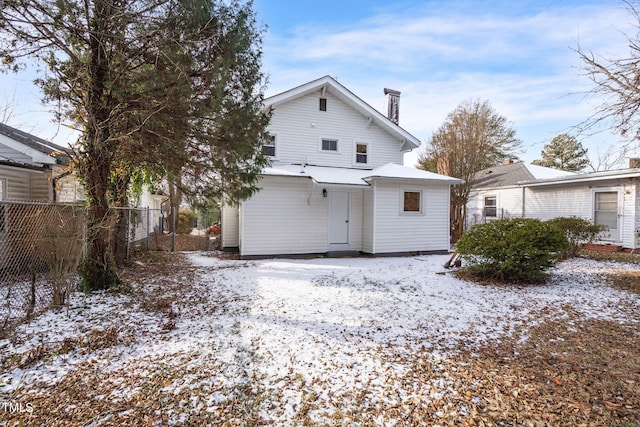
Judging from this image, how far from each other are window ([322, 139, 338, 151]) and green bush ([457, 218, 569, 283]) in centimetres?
634

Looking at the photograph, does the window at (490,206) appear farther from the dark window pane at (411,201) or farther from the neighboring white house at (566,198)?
the dark window pane at (411,201)

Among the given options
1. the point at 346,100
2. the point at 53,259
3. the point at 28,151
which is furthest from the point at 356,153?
the point at 53,259

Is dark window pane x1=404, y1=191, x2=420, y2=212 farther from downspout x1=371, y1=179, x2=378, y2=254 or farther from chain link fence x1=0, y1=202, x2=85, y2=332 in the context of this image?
chain link fence x1=0, y1=202, x2=85, y2=332

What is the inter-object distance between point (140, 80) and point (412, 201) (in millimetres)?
9273

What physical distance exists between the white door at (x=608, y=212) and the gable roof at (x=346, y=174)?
7.00 metres

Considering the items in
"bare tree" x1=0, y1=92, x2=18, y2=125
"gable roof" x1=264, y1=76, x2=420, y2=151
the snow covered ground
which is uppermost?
"bare tree" x1=0, y1=92, x2=18, y2=125

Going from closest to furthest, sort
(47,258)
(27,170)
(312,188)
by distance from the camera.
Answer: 1. (47,258)
2. (27,170)
3. (312,188)

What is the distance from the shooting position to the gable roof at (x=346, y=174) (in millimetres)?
10234

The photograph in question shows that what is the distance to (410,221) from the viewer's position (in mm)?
11555

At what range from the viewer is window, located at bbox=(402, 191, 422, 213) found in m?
11.6

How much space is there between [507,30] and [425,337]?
751 centimetres

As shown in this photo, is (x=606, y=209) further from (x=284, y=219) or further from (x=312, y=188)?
(x=284, y=219)

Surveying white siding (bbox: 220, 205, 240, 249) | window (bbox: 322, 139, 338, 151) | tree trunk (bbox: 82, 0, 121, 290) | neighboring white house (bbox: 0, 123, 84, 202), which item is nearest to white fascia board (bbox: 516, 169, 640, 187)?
window (bbox: 322, 139, 338, 151)

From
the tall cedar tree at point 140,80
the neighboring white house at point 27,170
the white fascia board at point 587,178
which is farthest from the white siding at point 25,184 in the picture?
the white fascia board at point 587,178
